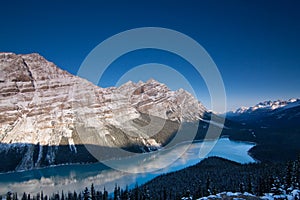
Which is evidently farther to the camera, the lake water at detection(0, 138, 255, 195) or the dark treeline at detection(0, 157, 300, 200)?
the lake water at detection(0, 138, 255, 195)

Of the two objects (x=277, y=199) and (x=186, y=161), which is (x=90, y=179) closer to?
(x=186, y=161)

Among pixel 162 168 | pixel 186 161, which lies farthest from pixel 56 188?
pixel 186 161

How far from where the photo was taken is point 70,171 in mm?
184625

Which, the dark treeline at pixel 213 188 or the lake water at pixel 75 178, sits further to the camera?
the lake water at pixel 75 178

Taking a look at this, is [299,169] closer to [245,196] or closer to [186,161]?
[245,196]

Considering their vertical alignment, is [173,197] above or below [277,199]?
below

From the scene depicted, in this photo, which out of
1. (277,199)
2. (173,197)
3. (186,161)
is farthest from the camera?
(186,161)

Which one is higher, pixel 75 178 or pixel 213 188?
pixel 213 188

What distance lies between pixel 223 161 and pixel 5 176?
497ft

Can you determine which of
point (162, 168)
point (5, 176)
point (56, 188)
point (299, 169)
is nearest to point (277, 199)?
point (299, 169)

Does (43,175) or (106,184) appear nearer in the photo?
(106,184)

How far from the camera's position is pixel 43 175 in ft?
569

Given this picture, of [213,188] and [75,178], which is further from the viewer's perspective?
[75,178]

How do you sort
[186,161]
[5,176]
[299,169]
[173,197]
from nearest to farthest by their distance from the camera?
1. [299,169]
2. [173,197]
3. [5,176]
4. [186,161]
